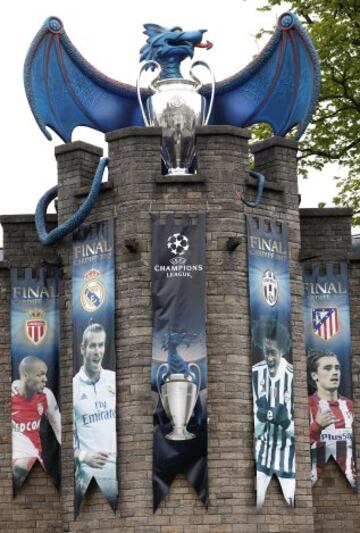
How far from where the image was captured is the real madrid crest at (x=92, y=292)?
83.8 feet

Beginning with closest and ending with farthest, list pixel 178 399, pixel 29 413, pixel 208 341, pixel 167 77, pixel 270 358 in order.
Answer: pixel 178 399
pixel 208 341
pixel 270 358
pixel 29 413
pixel 167 77

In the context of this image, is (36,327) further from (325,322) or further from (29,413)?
(325,322)

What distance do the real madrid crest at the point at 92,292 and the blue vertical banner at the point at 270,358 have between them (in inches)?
89.6

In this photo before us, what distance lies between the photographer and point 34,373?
27141mm

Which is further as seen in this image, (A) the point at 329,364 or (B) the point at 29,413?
(A) the point at 329,364

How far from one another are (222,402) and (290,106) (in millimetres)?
5639

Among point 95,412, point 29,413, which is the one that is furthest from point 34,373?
point 95,412

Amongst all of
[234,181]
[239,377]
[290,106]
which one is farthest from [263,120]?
[239,377]

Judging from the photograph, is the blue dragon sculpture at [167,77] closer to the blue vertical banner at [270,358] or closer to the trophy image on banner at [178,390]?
the blue vertical banner at [270,358]

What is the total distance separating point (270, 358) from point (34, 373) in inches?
160

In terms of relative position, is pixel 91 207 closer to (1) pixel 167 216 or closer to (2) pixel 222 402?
(1) pixel 167 216

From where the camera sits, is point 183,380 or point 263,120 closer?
point 183,380

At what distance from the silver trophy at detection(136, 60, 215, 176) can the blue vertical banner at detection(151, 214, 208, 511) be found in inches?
51.2

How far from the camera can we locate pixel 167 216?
83.4ft
